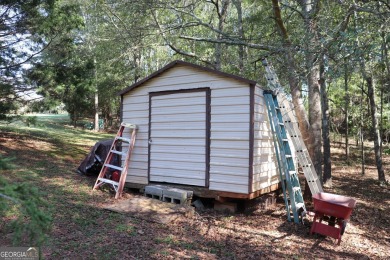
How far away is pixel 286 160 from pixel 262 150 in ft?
1.60

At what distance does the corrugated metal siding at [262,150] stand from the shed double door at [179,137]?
0.99 meters

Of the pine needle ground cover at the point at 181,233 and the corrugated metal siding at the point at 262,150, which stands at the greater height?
the corrugated metal siding at the point at 262,150

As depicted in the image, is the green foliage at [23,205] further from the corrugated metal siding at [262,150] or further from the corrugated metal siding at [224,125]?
the corrugated metal siding at [262,150]

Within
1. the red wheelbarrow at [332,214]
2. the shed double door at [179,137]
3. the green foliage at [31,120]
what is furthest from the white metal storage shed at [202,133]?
the green foliage at [31,120]

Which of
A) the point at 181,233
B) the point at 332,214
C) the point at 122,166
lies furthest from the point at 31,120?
the point at 332,214

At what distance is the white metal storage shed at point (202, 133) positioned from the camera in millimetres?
5645

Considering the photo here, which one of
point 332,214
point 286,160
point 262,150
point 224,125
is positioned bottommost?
point 332,214

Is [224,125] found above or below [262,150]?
above

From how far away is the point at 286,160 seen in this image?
18.8 feet

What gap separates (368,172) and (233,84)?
28.4ft

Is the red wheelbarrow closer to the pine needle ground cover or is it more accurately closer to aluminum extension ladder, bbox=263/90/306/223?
the pine needle ground cover

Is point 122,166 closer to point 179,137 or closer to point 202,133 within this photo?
point 179,137

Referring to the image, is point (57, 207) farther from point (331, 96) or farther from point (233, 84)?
point (331, 96)

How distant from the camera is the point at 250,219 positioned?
5.71 m
